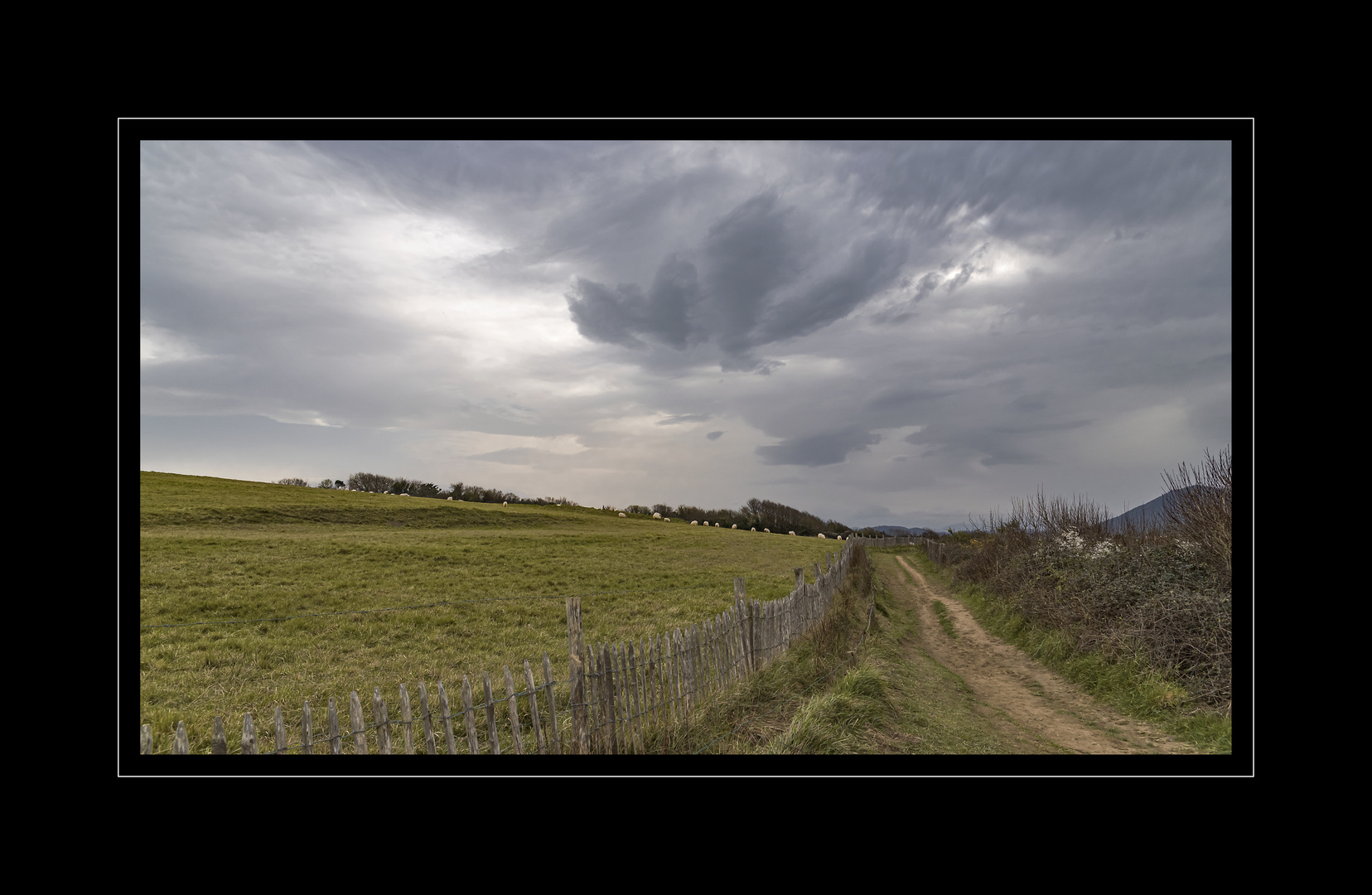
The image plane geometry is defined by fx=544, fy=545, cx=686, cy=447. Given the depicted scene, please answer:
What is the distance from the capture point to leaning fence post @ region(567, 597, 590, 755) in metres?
4.51

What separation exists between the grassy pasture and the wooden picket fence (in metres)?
0.86

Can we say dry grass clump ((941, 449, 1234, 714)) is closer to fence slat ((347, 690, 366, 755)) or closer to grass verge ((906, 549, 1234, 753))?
grass verge ((906, 549, 1234, 753))

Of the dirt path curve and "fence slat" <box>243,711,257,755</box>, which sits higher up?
"fence slat" <box>243,711,257,755</box>

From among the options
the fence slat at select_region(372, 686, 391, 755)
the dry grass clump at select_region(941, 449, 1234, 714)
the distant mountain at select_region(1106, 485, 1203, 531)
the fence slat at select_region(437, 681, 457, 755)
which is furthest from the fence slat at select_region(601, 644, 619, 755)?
the distant mountain at select_region(1106, 485, 1203, 531)

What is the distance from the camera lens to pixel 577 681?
14.8 ft

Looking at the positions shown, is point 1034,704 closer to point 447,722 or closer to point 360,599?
point 447,722

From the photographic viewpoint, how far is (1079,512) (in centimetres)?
1742

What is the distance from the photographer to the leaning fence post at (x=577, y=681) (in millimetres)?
4512

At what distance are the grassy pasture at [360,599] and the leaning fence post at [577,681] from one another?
3.71ft

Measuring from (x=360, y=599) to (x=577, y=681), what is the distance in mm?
13613
